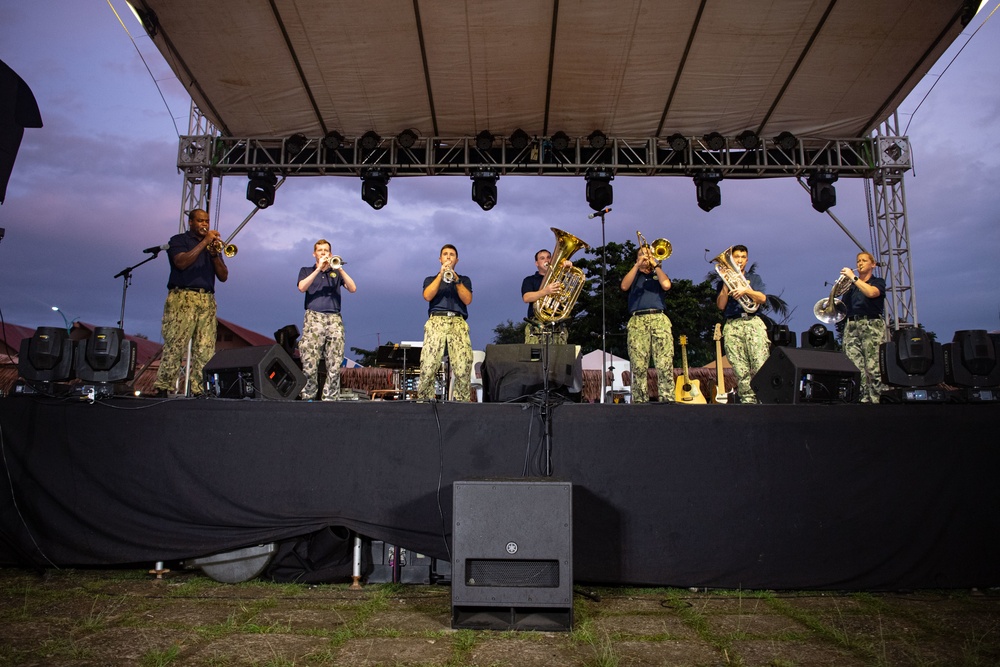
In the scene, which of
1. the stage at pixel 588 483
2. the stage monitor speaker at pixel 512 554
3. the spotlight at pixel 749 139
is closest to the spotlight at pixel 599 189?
the spotlight at pixel 749 139

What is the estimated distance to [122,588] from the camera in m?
3.63

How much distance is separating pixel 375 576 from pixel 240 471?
3.30 ft

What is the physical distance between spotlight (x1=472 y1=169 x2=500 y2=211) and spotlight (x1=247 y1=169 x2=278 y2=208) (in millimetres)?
2890

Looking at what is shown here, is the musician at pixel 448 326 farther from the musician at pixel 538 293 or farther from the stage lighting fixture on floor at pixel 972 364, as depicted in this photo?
the stage lighting fixture on floor at pixel 972 364

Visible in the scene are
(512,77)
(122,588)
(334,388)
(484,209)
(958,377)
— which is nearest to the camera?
(122,588)

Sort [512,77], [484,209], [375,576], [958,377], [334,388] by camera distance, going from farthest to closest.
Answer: [484,209] < [512,77] < [334,388] < [958,377] < [375,576]

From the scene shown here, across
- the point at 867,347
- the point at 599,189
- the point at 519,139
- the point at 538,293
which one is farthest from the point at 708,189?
the point at 538,293

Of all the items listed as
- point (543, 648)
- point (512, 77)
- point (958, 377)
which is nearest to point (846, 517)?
point (958, 377)

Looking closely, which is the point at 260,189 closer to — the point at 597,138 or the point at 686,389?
the point at 597,138

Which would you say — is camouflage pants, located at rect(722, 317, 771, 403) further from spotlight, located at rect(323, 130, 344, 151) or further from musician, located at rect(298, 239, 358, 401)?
spotlight, located at rect(323, 130, 344, 151)

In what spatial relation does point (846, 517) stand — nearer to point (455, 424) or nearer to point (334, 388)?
point (455, 424)

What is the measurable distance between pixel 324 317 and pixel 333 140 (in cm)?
414

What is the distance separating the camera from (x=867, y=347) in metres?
6.39

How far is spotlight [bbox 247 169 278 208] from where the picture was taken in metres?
9.17
